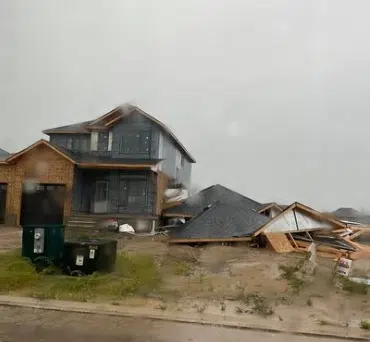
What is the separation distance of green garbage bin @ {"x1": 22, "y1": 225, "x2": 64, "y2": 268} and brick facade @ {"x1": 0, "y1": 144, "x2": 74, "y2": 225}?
1472 centimetres

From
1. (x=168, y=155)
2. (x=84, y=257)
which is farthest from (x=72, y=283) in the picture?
(x=168, y=155)

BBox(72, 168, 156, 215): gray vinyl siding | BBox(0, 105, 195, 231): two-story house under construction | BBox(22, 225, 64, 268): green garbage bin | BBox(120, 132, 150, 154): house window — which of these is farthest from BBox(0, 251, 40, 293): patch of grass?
BBox(120, 132, 150, 154): house window

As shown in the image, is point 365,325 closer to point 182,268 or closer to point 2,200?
point 182,268

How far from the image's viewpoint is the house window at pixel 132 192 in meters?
25.5

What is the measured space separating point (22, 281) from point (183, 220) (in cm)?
1773

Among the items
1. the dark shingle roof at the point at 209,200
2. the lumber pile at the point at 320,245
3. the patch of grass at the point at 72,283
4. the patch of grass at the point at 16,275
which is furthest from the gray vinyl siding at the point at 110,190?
the patch of grass at the point at 16,275

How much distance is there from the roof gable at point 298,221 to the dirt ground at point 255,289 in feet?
9.11

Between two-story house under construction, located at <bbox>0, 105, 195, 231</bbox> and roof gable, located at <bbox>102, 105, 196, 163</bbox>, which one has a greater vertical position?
roof gable, located at <bbox>102, 105, 196, 163</bbox>

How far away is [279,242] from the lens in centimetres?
1734

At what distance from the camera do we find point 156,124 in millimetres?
26078

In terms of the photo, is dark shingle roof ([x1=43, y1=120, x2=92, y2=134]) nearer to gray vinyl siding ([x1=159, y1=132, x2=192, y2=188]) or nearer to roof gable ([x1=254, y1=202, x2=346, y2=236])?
gray vinyl siding ([x1=159, y1=132, x2=192, y2=188])

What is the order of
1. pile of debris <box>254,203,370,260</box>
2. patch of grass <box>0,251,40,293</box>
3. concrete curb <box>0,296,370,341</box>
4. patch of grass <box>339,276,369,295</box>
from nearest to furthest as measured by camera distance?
concrete curb <box>0,296,370,341</box>, patch of grass <box>0,251,40,293</box>, patch of grass <box>339,276,369,295</box>, pile of debris <box>254,203,370,260</box>

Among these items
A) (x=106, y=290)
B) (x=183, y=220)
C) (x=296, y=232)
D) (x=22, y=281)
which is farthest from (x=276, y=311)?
(x=183, y=220)

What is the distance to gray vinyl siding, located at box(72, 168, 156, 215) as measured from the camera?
82.8 feet
